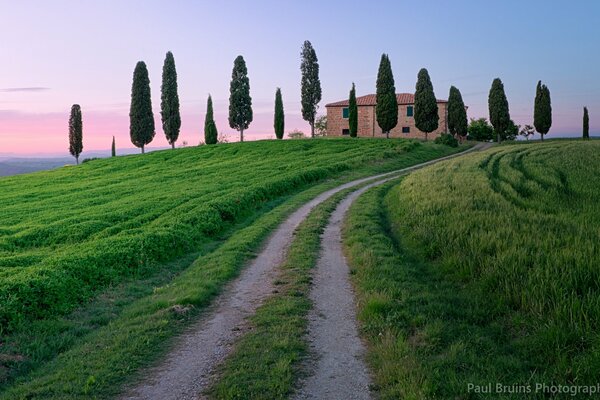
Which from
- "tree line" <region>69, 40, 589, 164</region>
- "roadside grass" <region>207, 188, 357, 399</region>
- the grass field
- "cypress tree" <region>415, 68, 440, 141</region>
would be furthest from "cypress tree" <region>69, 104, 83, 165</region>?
"roadside grass" <region>207, 188, 357, 399</region>

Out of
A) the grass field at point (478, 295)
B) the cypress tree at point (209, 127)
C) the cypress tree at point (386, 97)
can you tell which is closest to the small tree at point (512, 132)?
the cypress tree at point (386, 97)

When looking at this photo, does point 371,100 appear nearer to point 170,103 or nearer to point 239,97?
point 239,97

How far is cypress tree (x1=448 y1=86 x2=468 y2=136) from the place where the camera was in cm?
7325

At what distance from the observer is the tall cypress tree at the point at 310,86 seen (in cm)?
7144

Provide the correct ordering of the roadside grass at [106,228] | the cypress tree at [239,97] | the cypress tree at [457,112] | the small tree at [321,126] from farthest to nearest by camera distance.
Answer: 1. the small tree at [321,126]
2. the cypress tree at [457,112]
3. the cypress tree at [239,97]
4. the roadside grass at [106,228]

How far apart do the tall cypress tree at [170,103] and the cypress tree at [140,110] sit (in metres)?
2.12

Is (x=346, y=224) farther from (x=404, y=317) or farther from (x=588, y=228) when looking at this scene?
(x=404, y=317)

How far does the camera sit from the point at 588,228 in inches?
480

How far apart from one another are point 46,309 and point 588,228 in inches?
542

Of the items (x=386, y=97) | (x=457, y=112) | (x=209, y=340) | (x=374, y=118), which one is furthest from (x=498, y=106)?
(x=209, y=340)

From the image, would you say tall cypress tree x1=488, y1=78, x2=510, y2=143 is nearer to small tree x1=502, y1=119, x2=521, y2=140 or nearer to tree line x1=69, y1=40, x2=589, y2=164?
tree line x1=69, y1=40, x2=589, y2=164

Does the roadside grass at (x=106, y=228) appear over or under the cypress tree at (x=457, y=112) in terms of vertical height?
under

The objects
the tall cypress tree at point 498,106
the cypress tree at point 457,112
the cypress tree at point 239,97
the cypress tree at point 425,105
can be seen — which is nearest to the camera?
the cypress tree at point 425,105

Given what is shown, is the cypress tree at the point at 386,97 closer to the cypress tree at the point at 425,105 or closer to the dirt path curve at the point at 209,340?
the cypress tree at the point at 425,105
